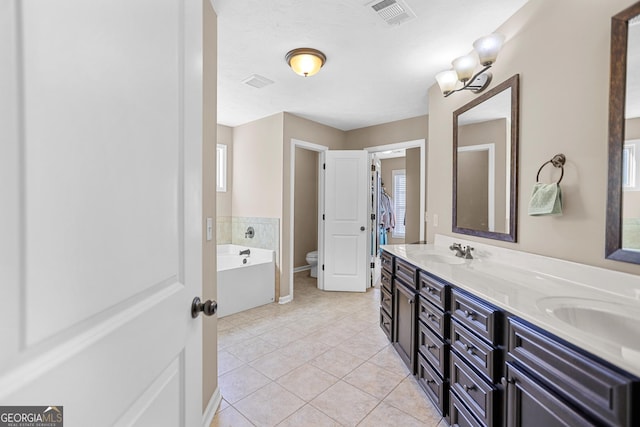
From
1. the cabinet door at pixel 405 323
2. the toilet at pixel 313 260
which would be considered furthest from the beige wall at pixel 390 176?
the cabinet door at pixel 405 323

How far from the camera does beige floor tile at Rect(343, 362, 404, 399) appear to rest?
2.02m

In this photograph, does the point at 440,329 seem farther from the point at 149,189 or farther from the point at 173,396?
the point at 149,189

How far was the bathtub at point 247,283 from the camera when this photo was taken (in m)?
3.38

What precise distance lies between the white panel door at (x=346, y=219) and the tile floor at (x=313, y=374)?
0.88m

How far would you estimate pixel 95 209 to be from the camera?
0.51 meters

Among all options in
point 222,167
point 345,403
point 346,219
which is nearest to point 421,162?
point 346,219

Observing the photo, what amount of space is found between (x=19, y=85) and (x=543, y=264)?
6.79 ft

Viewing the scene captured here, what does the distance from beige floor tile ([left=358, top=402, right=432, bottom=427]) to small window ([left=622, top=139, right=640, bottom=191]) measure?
154 centimetres

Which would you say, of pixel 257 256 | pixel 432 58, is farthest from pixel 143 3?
pixel 257 256

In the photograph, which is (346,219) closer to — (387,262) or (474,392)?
(387,262)

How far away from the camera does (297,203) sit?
5.63 metres

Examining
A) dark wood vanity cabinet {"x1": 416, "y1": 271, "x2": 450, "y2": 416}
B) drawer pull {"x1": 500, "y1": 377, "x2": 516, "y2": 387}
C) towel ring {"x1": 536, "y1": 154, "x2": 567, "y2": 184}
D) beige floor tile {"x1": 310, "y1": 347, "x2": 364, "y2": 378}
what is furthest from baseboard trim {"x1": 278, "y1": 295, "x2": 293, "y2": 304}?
towel ring {"x1": 536, "y1": 154, "x2": 567, "y2": 184}

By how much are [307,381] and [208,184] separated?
1.54 metres

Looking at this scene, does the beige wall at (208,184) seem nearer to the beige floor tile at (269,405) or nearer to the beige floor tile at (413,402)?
the beige floor tile at (269,405)
